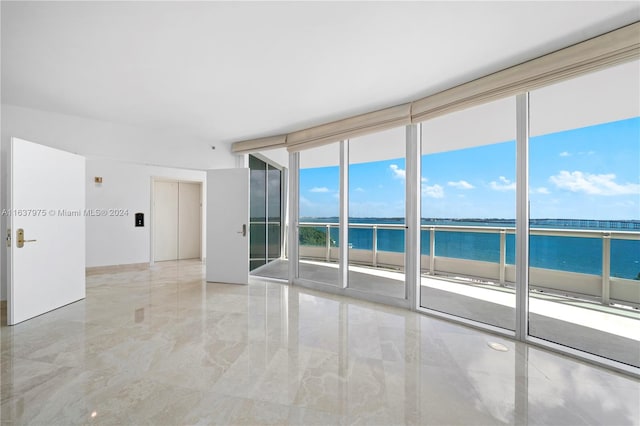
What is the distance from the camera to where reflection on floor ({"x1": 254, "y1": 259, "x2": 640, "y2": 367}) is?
2521mm

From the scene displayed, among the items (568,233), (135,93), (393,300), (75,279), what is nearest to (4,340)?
(75,279)

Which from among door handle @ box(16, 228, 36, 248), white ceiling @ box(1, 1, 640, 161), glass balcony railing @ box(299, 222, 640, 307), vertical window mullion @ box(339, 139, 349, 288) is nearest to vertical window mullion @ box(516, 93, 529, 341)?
glass balcony railing @ box(299, 222, 640, 307)

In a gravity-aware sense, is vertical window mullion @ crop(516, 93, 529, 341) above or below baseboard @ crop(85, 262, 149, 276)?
above

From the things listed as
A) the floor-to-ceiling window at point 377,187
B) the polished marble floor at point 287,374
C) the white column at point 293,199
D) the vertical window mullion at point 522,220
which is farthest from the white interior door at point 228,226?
the vertical window mullion at point 522,220

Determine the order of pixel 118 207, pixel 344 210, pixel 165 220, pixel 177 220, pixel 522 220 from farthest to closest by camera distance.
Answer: pixel 177 220 < pixel 165 220 < pixel 118 207 < pixel 344 210 < pixel 522 220

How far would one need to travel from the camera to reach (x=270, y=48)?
228cm

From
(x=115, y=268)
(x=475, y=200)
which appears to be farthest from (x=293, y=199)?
(x=115, y=268)

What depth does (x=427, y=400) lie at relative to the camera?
1779 mm

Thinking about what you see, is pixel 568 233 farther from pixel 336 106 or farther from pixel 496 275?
pixel 336 106

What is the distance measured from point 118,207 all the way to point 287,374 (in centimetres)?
Answer: 568

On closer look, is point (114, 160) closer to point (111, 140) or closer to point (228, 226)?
point (111, 140)

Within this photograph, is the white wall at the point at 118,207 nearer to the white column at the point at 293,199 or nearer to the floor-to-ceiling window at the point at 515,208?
the white column at the point at 293,199

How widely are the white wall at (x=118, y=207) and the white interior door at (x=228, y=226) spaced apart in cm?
224

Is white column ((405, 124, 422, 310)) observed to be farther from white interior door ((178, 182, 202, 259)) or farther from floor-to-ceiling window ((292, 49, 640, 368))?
white interior door ((178, 182, 202, 259))
